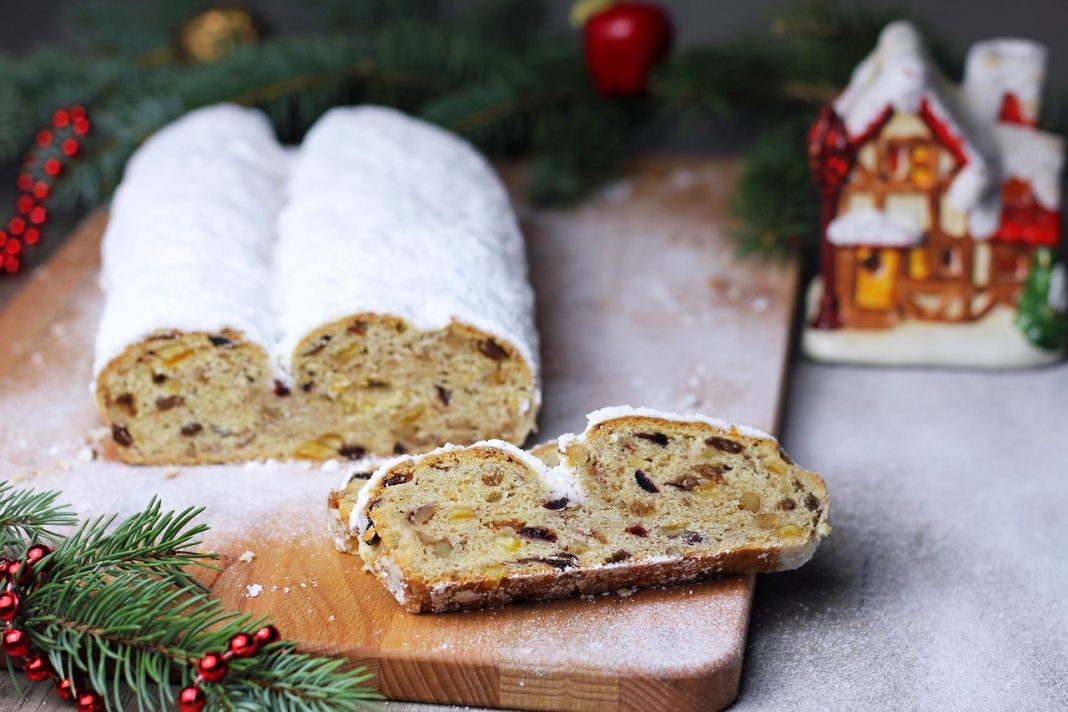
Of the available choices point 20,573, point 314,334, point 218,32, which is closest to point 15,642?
point 20,573

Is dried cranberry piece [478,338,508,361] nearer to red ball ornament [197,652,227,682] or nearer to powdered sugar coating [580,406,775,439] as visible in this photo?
powdered sugar coating [580,406,775,439]

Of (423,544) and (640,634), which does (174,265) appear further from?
(640,634)

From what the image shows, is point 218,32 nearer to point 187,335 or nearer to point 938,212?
point 187,335

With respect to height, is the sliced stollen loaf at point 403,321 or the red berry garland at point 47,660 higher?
the sliced stollen loaf at point 403,321

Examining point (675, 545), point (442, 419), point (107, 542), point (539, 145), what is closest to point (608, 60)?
point (539, 145)

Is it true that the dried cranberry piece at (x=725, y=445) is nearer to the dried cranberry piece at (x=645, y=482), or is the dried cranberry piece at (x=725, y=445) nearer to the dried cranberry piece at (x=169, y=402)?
the dried cranberry piece at (x=645, y=482)

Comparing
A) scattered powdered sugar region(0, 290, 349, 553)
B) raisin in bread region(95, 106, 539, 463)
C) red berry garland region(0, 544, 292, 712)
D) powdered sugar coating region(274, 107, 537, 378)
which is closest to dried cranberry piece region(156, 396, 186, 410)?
raisin in bread region(95, 106, 539, 463)

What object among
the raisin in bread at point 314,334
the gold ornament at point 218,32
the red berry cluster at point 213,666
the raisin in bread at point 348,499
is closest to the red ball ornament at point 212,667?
the red berry cluster at point 213,666
